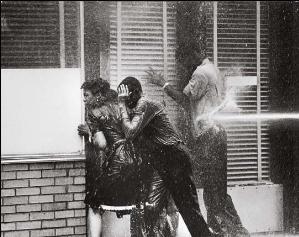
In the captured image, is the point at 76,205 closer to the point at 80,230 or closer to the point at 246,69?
the point at 80,230

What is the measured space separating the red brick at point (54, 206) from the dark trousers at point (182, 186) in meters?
1.02

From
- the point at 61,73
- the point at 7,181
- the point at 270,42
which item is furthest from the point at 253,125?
the point at 7,181

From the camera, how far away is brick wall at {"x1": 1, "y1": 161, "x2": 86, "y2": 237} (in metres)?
4.70

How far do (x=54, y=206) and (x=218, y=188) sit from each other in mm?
1958

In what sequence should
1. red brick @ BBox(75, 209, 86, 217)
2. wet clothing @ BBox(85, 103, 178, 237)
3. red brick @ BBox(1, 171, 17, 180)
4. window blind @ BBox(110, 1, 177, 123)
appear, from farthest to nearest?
window blind @ BBox(110, 1, 177, 123)
wet clothing @ BBox(85, 103, 178, 237)
red brick @ BBox(75, 209, 86, 217)
red brick @ BBox(1, 171, 17, 180)

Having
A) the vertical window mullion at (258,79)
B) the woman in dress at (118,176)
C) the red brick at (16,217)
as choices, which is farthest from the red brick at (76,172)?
the vertical window mullion at (258,79)

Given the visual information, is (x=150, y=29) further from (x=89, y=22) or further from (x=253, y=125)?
(x=253, y=125)

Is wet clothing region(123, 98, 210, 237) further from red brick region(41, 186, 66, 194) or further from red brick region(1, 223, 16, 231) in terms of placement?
red brick region(1, 223, 16, 231)

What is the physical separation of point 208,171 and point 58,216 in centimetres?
194

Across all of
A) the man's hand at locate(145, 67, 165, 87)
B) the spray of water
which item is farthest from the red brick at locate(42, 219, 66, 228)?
the spray of water

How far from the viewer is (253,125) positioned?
6.29 metres

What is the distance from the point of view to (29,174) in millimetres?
4730

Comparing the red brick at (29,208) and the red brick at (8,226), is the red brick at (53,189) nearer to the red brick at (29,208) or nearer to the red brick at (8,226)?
the red brick at (29,208)

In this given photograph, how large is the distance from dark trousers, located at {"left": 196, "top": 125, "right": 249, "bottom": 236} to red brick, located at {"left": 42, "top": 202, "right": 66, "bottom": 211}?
1783mm
